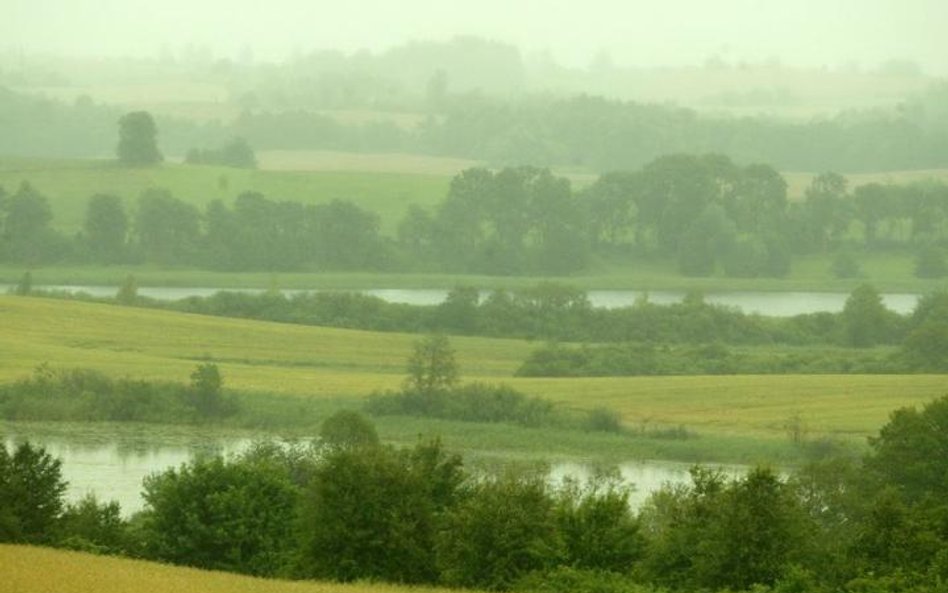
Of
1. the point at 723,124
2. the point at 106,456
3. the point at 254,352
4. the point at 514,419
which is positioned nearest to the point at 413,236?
the point at 254,352

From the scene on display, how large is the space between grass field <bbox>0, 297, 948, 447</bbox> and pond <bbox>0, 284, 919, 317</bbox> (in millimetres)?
8911

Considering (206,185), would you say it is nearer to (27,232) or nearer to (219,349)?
(27,232)

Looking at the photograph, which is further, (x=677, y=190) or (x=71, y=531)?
(x=677, y=190)

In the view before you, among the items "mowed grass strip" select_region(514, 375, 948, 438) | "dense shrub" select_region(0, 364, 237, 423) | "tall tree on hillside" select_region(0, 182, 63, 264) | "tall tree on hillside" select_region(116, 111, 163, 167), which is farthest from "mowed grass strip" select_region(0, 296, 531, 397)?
"tall tree on hillside" select_region(116, 111, 163, 167)

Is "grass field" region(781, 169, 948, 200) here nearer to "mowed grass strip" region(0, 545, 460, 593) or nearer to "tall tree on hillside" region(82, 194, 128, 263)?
"tall tree on hillside" region(82, 194, 128, 263)

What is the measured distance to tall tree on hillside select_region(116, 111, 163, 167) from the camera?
87.6 m

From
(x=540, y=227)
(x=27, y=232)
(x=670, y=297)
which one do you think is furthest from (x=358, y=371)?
(x=540, y=227)

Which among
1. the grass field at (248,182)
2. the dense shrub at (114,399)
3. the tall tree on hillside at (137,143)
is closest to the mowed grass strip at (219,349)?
the dense shrub at (114,399)

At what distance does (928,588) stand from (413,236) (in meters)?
62.7

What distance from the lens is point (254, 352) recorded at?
52.0 meters

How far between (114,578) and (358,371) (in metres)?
31.1

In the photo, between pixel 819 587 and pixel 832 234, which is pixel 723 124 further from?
pixel 819 587

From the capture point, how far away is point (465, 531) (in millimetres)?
21812

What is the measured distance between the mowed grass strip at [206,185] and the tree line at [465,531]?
54.5 m
